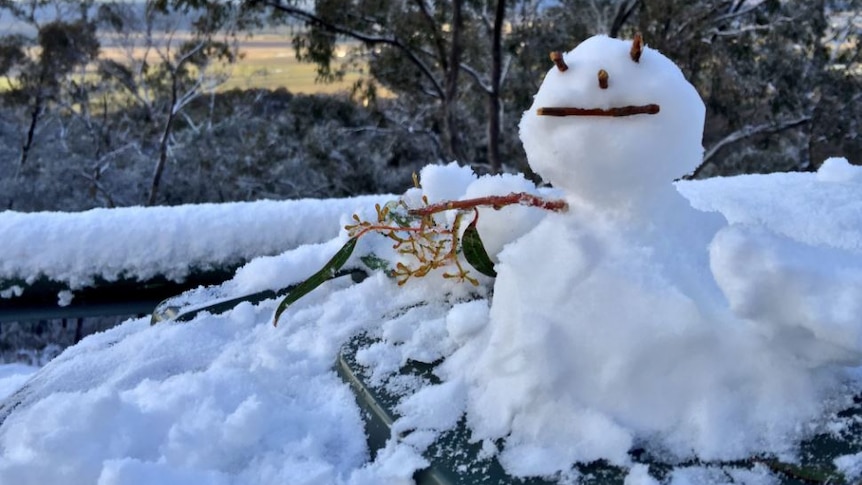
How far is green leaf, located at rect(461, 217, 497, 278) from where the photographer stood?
111 cm

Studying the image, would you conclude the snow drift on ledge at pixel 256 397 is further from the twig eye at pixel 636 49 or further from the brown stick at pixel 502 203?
the twig eye at pixel 636 49

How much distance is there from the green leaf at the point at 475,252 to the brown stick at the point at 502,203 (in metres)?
0.04

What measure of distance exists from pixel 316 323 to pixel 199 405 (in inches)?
11.6

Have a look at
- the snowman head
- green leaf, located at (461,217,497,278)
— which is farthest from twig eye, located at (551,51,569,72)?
green leaf, located at (461,217,497,278)

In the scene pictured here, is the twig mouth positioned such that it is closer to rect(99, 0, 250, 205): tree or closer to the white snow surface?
the white snow surface

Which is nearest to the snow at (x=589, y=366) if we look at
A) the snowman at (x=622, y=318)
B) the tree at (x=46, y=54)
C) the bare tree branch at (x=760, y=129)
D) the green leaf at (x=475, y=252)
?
the snowman at (x=622, y=318)

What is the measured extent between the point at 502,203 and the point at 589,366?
28 cm

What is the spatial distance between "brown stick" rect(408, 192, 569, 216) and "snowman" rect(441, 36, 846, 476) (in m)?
0.03

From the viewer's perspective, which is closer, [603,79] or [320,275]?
[603,79]

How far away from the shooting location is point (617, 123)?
0.86m

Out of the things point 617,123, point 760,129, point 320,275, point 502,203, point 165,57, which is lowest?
point 760,129

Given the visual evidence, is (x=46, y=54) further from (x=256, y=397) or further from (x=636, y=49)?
(x=636, y=49)

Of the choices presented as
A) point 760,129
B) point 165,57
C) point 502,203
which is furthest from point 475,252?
point 165,57

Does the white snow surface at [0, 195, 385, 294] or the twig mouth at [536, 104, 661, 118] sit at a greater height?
the twig mouth at [536, 104, 661, 118]
